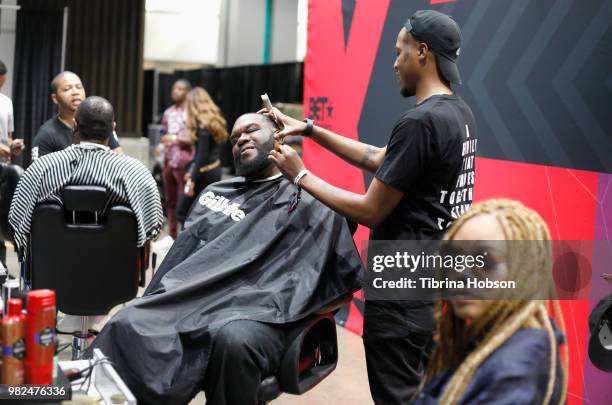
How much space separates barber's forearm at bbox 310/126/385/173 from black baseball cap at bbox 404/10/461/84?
41 centimetres

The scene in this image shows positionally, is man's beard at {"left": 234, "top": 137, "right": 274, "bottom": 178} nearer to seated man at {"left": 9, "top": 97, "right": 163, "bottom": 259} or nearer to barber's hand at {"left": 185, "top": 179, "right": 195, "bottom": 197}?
seated man at {"left": 9, "top": 97, "right": 163, "bottom": 259}

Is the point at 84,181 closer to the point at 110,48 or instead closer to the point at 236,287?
the point at 236,287

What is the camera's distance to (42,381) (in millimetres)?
1635

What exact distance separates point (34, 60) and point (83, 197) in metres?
4.48

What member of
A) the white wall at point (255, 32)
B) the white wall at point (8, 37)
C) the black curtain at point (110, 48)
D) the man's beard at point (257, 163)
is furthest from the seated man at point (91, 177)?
the white wall at point (255, 32)

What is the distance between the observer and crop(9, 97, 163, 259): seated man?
2.99 metres

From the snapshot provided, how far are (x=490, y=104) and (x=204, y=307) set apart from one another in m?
→ 1.51

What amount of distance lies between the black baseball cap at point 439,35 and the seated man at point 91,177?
4.58ft

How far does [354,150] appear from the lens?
8.08 feet

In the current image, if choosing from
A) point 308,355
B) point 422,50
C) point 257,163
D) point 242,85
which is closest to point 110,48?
point 242,85

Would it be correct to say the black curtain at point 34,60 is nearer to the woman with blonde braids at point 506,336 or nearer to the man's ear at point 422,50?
the man's ear at point 422,50

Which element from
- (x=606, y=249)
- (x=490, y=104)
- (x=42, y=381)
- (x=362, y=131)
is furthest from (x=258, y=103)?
(x=42, y=381)

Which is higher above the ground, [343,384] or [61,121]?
[61,121]

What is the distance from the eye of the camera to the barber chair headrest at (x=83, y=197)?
2.91 m
